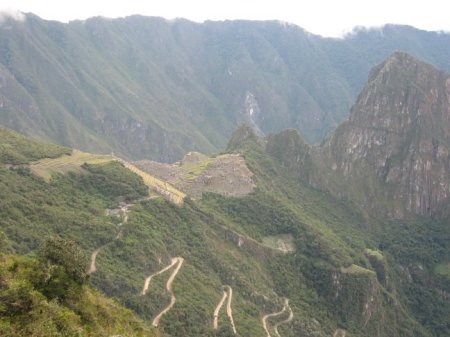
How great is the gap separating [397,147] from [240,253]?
86.2m

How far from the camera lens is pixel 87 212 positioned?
100500 mm

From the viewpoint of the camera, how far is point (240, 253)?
12219 centimetres

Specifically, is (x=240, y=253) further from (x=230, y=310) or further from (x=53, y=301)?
(x=53, y=301)

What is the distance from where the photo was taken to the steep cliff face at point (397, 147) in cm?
18400

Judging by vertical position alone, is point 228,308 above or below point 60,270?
below

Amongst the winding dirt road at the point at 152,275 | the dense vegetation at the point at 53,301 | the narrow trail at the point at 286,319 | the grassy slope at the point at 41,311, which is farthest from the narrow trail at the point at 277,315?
the grassy slope at the point at 41,311

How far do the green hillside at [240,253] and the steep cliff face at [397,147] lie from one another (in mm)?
13361

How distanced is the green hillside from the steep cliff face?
526 inches

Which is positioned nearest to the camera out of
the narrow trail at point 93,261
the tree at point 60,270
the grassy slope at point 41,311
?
the grassy slope at point 41,311

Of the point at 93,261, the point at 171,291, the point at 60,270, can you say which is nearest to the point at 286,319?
the point at 171,291

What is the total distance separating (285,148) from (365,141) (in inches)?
1126

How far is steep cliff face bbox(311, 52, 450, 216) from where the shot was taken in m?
184

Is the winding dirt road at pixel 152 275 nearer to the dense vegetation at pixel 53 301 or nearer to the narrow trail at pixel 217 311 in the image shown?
the narrow trail at pixel 217 311

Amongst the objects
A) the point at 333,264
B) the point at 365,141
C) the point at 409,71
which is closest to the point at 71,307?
the point at 333,264
